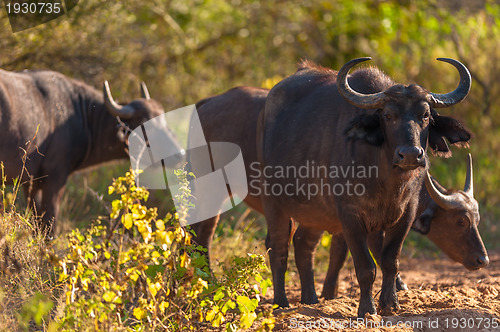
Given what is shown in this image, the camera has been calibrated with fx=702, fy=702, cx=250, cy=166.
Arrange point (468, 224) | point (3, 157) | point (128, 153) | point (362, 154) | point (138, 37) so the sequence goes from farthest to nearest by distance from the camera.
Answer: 1. point (138, 37)
2. point (128, 153)
3. point (3, 157)
4. point (468, 224)
5. point (362, 154)

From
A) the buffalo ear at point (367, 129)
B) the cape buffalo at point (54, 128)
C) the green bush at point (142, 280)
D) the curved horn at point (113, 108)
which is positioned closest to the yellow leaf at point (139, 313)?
the green bush at point (142, 280)

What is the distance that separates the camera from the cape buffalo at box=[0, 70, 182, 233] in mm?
7082

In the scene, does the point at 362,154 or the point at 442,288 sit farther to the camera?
the point at 442,288

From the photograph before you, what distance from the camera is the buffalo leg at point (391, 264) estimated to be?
5035mm

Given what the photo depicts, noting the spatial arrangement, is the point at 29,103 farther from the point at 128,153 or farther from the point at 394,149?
the point at 394,149

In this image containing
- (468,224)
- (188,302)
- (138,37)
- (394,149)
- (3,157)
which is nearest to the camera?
(188,302)

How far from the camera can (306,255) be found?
20.0 feet

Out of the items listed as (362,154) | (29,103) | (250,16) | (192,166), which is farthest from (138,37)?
(362,154)

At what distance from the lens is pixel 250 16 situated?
42.2ft

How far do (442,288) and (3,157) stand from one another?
439cm

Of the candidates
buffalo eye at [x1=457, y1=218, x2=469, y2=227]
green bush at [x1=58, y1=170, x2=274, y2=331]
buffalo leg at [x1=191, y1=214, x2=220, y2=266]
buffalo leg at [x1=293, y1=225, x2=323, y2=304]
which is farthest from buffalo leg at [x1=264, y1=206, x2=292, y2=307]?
buffalo eye at [x1=457, y1=218, x2=469, y2=227]

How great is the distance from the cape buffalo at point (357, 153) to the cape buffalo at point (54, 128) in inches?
89.0

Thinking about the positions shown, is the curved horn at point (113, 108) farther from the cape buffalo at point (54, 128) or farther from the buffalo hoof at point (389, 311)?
the buffalo hoof at point (389, 311)

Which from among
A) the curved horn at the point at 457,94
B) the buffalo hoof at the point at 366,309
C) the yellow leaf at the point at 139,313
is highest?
the curved horn at the point at 457,94
